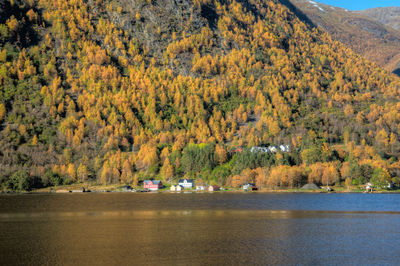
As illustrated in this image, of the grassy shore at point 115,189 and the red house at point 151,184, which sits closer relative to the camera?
the grassy shore at point 115,189

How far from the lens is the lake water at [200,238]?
4550 cm

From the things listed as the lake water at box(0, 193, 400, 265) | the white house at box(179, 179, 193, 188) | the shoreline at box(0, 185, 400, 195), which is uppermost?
the white house at box(179, 179, 193, 188)

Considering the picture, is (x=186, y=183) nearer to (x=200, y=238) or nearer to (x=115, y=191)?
(x=115, y=191)

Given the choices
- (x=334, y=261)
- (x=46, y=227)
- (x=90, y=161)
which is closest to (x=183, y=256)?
(x=334, y=261)

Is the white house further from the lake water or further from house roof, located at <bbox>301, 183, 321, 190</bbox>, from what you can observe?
the lake water

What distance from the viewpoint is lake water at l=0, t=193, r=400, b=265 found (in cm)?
4550

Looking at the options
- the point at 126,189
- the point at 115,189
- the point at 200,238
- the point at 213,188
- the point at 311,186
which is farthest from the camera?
the point at 126,189

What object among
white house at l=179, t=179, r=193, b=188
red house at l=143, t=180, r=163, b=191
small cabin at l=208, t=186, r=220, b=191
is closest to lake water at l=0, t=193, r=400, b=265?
small cabin at l=208, t=186, r=220, b=191

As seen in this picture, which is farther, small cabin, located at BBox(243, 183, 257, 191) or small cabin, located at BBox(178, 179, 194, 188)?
small cabin, located at BBox(178, 179, 194, 188)

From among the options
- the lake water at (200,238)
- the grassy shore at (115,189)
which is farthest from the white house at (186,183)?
the lake water at (200,238)

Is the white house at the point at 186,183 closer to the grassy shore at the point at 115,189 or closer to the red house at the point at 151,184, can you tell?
the grassy shore at the point at 115,189

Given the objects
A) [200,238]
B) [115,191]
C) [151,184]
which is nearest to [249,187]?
[151,184]

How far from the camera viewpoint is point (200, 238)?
56.4m

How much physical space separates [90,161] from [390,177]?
12936 cm
